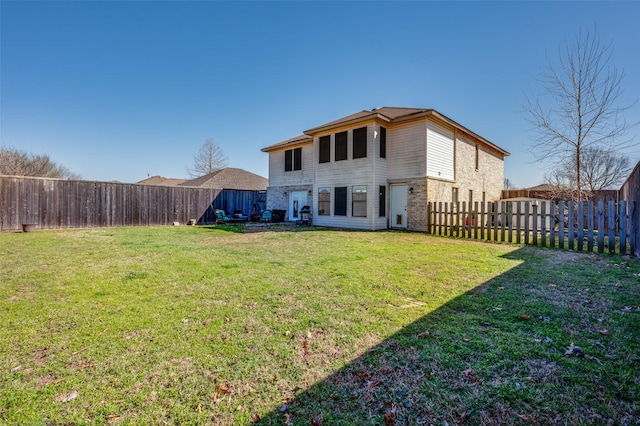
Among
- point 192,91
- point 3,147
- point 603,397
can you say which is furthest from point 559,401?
point 3,147

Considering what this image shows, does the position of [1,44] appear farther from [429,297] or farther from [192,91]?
[429,297]

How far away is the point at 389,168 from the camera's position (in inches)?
540

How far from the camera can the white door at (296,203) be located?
1722cm

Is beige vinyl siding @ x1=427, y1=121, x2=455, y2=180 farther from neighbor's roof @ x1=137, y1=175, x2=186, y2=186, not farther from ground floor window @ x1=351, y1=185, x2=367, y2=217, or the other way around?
neighbor's roof @ x1=137, y1=175, x2=186, y2=186

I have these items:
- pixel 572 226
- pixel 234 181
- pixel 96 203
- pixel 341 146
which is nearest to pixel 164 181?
pixel 234 181

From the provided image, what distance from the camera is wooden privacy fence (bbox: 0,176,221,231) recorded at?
12.4 metres

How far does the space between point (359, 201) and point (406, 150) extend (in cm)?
329

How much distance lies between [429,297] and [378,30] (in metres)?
11.5

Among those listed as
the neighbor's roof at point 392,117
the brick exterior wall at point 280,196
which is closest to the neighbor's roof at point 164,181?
the brick exterior wall at point 280,196

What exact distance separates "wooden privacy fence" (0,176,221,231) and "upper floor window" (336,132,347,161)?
967 cm

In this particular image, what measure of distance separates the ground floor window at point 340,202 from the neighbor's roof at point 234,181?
14.8 metres

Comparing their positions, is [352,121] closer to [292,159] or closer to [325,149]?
[325,149]

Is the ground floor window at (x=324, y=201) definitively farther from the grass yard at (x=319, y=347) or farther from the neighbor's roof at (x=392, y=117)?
the grass yard at (x=319, y=347)

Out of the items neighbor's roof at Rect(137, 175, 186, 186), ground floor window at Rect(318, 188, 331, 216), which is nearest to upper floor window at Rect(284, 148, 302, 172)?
ground floor window at Rect(318, 188, 331, 216)
